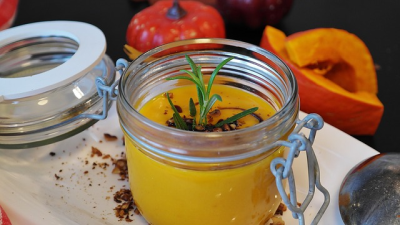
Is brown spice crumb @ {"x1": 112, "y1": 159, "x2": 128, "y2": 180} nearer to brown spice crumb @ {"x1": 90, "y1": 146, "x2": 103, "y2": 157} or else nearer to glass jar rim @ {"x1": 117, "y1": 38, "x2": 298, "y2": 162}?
brown spice crumb @ {"x1": 90, "y1": 146, "x2": 103, "y2": 157}

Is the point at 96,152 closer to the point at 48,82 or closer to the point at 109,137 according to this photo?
the point at 109,137

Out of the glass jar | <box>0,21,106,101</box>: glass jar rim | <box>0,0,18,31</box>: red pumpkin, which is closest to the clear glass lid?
<box>0,21,106,101</box>: glass jar rim

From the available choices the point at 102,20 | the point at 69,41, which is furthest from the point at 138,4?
the point at 69,41

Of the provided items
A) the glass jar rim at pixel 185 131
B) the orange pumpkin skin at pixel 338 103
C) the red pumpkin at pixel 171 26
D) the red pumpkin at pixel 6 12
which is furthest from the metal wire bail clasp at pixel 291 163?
the red pumpkin at pixel 6 12

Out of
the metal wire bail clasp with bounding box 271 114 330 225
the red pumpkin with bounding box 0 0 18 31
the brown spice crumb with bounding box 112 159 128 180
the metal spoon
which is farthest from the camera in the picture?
the red pumpkin with bounding box 0 0 18 31

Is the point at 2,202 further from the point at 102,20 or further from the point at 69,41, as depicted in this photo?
the point at 102,20

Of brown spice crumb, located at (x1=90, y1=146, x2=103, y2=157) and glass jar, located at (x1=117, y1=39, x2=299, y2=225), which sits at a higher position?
glass jar, located at (x1=117, y1=39, x2=299, y2=225)
